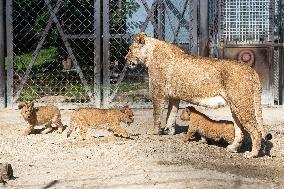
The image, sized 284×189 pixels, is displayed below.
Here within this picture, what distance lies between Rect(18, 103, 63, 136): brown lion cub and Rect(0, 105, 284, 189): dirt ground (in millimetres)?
154

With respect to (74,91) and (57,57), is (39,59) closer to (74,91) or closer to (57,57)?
(57,57)

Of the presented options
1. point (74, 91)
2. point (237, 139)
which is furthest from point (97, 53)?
point (237, 139)

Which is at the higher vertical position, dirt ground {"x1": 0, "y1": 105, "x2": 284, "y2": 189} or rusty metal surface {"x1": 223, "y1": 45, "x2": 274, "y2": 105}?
rusty metal surface {"x1": 223, "y1": 45, "x2": 274, "y2": 105}

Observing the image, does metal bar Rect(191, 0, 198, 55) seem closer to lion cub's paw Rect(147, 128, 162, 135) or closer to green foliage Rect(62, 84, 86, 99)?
green foliage Rect(62, 84, 86, 99)

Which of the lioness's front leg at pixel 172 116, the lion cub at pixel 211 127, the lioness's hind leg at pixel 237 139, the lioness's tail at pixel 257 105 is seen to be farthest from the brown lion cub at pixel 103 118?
the lioness's tail at pixel 257 105

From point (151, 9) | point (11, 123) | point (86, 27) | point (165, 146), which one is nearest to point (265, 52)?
point (151, 9)

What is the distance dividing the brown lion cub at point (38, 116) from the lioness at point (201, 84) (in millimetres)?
1430

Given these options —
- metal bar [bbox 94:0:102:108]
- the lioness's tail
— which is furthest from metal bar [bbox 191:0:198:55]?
the lioness's tail

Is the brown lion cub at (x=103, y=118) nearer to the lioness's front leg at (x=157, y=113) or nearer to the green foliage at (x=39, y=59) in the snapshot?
the lioness's front leg at (x=157, y=113)

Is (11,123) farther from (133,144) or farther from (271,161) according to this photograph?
(271,161)

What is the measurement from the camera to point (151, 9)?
1063 centimetres

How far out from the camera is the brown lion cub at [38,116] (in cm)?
764

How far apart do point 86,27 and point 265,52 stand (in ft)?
12.4

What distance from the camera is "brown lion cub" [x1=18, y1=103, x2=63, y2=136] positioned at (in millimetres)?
7637
